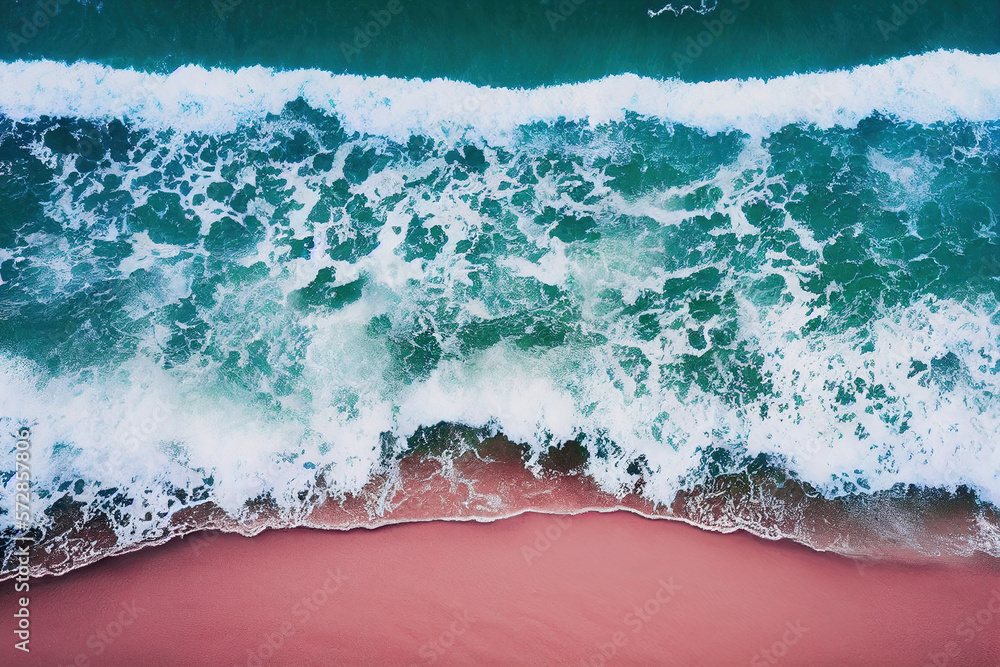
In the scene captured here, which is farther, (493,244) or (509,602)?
(493,244)

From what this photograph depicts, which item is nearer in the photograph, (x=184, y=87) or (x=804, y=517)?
(x=804, y=517)

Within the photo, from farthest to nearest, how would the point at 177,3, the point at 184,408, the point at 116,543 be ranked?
the point at 177,3
the point at 184,408
the point at 116,543

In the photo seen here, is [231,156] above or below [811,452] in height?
above

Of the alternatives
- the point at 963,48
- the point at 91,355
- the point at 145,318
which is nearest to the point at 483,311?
the point at 145,318

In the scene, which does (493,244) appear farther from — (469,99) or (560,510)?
(560,510)

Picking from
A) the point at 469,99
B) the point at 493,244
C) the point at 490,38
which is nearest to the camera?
the point at 493,244

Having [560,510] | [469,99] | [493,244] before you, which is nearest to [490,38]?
[469,99]

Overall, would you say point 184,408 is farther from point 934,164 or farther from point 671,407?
point 934,164

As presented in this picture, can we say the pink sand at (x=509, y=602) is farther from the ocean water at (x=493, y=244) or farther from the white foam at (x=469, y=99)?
the white foam at (x=469, y=99)
